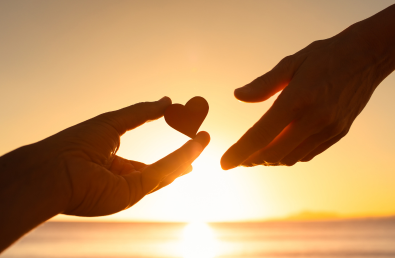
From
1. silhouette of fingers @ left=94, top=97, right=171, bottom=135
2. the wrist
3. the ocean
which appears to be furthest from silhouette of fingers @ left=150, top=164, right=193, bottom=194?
the ocean

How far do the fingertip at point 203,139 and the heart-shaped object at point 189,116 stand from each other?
2.08ft

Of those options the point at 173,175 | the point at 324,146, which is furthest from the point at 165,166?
the point at 324,146

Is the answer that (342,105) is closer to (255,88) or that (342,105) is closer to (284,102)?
(284,102)

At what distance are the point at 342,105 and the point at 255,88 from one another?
71cm

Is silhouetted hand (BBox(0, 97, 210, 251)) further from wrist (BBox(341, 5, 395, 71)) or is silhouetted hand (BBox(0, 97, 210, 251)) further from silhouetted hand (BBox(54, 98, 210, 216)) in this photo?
wrist (BBox(341, 5, 395, 71))

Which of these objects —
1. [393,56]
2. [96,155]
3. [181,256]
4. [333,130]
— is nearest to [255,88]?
[333,130]

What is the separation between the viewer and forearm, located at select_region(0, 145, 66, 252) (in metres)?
1.76

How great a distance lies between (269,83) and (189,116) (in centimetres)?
128

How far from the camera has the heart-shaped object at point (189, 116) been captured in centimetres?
339

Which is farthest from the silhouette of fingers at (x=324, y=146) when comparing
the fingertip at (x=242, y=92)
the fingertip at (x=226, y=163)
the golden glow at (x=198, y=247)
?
the golden glow at (x=198, y=247)

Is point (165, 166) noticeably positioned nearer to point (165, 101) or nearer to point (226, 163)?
point (226, 163)

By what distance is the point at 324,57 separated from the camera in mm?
2301

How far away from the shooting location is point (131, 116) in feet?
8.63

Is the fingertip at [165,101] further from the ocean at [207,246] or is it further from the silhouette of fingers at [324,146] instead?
the ocean at [207,246]
